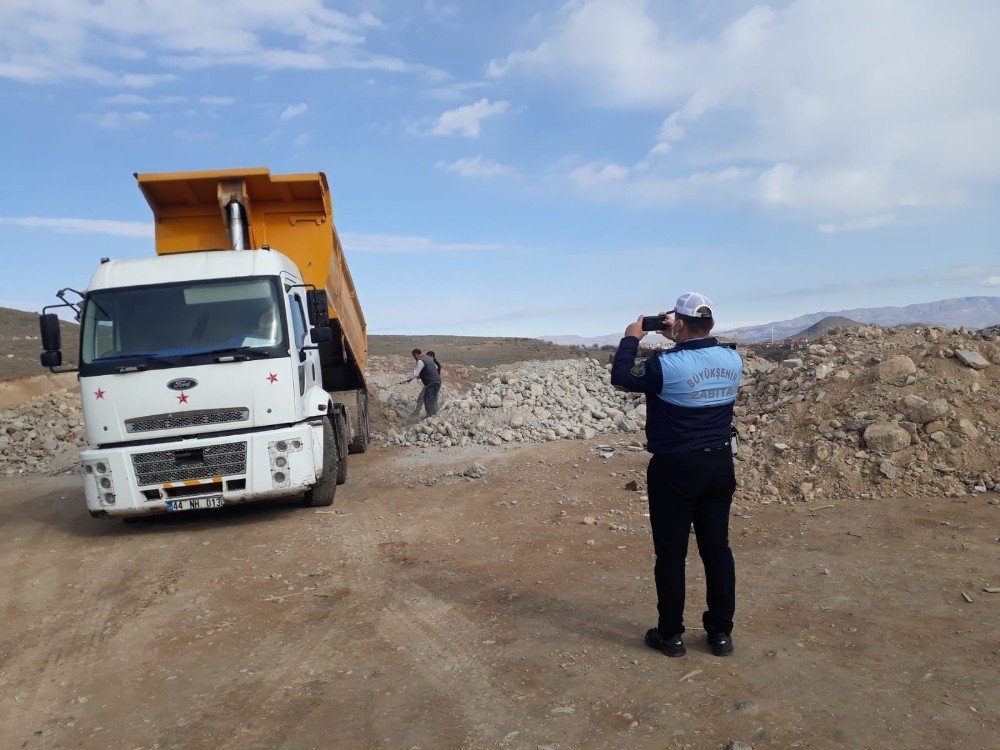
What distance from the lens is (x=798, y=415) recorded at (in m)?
9.87

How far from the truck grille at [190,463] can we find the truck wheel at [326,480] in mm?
1203

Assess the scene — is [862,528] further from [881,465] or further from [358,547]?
[358,547]

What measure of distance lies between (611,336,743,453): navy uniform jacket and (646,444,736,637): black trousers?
8 cm

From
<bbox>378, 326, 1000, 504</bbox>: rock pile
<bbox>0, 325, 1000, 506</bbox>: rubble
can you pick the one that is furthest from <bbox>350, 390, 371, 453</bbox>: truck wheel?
<bbox>378, 326, 1000, 504</bbox>: rock pile

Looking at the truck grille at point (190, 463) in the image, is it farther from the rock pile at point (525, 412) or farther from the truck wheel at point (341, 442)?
the rock pile at point (525, 412)

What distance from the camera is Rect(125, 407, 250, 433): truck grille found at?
7840mm

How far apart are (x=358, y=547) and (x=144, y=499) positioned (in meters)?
2.36

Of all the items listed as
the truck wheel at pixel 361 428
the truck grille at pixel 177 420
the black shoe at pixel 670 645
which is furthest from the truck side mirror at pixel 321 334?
the black shoe at pixel 670 645

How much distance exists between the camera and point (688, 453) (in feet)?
13.8

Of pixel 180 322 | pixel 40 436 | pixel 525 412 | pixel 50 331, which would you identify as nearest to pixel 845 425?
pixel 525 412

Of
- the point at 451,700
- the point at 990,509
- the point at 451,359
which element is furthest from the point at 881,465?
the point at 451,359

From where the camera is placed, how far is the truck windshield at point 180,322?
8008 mm

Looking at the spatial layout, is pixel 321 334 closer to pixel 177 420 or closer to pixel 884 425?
pixel 177 420

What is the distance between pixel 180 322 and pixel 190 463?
1510 millimetres
